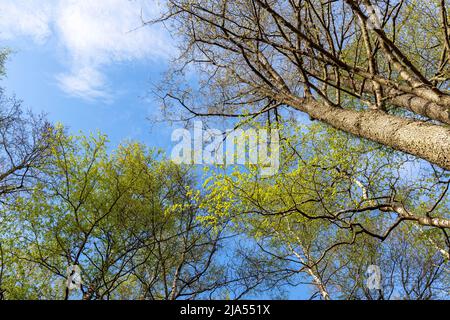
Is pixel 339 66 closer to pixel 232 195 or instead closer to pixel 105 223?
pixel 232 195

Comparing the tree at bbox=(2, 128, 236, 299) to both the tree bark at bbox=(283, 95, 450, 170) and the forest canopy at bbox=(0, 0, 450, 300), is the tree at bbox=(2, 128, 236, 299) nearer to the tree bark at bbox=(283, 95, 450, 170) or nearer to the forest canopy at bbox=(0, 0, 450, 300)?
the forest canopy at bbox=(0, 0, 450, 300)

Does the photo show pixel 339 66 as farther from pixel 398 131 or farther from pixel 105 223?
pixel 105 223

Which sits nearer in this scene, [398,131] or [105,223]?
[398,131]

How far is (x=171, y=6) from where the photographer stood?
13.0 feet

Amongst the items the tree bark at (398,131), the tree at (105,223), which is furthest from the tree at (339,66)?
the tree at (105,223)

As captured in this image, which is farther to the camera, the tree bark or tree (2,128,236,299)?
tree (2,128,236,299)

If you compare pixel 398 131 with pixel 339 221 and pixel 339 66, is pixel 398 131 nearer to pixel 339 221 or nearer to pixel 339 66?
pixel 339 66

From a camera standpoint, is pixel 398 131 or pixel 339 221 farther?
pixel 339 221

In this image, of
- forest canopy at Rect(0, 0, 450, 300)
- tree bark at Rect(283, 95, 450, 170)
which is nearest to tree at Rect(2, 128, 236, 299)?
forest canopy at Rect(0, 0, 450, 300)

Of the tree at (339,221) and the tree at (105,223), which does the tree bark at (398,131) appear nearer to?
the tree at (339,221)

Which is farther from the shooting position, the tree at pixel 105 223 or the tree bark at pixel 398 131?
the tree at pixel 105 223

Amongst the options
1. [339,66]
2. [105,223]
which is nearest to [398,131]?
[339,66]

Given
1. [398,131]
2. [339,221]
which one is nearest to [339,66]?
[398,131]
